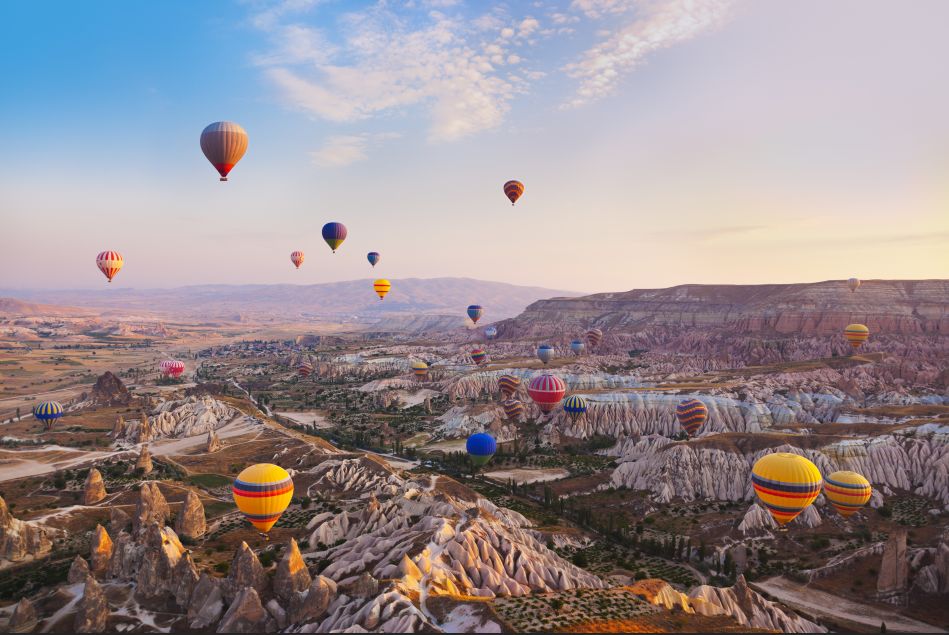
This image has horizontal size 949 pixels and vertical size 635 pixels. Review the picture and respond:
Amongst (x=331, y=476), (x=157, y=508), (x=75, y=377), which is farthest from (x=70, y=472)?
(x=75, y=377)

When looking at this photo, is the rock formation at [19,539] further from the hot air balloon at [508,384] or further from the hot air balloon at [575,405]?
the hot air balloon at [508,384]

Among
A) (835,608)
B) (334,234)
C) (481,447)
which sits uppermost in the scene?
(334,234)

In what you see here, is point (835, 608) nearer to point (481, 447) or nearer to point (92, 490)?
point (481, 447)

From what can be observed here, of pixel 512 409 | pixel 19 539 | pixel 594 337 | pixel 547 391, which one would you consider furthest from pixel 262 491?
pixel 594 337

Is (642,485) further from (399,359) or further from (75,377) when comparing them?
(75,377)

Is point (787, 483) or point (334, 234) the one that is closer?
point (787, 483)

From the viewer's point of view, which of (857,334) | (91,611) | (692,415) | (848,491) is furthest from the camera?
(857,334)

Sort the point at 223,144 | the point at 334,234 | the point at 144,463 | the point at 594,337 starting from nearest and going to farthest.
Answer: the point at 223,144
the point at 144,463
the point at 334,234
the point at 594,337
